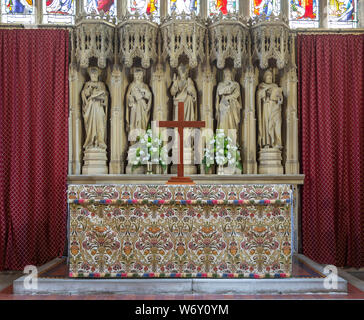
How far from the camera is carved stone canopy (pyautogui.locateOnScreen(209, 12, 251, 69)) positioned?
7.03m

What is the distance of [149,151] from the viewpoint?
7.15 metres

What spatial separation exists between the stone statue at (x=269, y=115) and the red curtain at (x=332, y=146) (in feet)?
1.33

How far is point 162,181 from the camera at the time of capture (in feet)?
23.0

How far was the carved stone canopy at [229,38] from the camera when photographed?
7.03 metres

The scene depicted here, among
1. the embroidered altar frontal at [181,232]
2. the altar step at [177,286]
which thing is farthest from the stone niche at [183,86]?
the altar step at [177,286]

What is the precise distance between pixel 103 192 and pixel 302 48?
14.6 feet

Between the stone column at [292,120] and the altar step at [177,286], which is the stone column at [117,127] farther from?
the stone column at [292,120]

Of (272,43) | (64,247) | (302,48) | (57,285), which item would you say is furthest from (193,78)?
(57,285)

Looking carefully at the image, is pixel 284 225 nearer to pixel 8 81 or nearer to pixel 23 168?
pixel 23 168

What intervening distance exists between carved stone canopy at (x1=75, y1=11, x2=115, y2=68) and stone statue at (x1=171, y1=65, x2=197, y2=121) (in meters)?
1.24

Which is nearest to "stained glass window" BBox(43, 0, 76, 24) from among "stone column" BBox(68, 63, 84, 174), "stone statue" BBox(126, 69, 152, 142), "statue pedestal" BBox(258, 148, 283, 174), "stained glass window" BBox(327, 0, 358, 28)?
"stone column" BBox(68, 63, 84, 174)

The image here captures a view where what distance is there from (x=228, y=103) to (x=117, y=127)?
191cm

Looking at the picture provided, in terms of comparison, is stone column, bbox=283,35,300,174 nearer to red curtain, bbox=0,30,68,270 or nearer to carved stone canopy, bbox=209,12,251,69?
carved stone canopy, bbox=209,12,251,69

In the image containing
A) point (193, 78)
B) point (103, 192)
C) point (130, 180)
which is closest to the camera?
point (103, 192)
